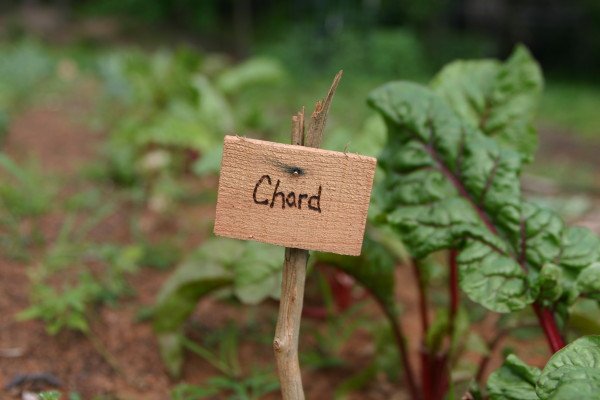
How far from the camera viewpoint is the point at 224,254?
1.94 meters

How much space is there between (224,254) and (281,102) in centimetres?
598

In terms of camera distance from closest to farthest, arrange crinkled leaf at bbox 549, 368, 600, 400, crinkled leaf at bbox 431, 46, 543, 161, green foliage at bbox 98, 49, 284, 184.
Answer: crinkled leaf at bbox 549, 368, 600, 400, crinkled leaf at bbox 431, 46, 543, 161, green foliage at bbox 98, 49, 284, 184

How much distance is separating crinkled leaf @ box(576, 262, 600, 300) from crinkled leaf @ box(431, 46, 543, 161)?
1.52 feet

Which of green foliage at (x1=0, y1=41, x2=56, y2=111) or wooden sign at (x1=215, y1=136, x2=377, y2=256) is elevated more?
green foliage at (x1=0, y1=41, x2=56, y2=111)

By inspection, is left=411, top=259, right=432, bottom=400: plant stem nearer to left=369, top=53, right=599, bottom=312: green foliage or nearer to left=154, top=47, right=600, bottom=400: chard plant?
left=154, top=47, right=600, bottom=400: chard plant

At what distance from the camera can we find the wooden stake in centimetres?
123

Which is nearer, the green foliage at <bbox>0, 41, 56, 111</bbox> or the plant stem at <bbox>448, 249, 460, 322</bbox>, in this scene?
the plant stem at <bbox>448, 249, 460, 322</bbox>

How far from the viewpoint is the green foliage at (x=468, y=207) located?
4.89ft

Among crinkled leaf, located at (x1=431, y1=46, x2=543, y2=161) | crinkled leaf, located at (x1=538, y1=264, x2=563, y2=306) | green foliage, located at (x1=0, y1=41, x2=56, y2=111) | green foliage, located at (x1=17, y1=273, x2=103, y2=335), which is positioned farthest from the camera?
green foliage, located at (x1=0, y1=41, x2=56, y2=111)

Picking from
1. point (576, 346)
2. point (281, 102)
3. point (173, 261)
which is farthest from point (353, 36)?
point (576, 346)

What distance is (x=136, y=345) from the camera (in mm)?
2141

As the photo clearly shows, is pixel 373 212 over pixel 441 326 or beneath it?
over

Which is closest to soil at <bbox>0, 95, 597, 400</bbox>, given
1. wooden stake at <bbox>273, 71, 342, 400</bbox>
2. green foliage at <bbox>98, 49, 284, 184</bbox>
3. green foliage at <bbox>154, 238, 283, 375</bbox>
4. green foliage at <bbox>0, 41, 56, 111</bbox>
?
green foliage at <bbox>154, 238, 283, 375</bbox>

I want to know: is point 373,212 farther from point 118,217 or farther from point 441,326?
point 118,217
